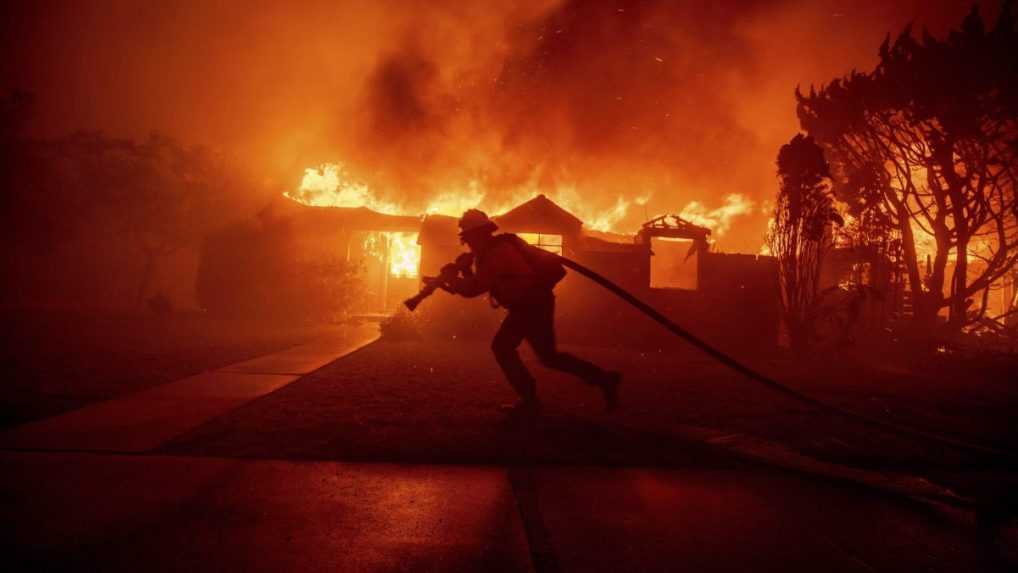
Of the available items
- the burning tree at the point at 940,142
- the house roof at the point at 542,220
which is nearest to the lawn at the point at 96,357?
the house roof at the point at 542,220

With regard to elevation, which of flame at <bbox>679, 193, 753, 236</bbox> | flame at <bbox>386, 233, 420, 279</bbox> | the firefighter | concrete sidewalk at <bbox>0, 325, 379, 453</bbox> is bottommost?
concrete sidewalk at <bbox>0, 325, 379, 453</bbox>

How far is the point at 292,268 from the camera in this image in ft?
55.6

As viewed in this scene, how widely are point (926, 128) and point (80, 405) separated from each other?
2069 centimetres

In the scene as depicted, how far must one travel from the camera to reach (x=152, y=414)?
394cm

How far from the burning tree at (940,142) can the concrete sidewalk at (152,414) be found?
60.7 feet

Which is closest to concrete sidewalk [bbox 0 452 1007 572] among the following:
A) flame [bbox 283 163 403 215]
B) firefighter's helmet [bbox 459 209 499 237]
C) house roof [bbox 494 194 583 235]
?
firefighter's helmet [bbox 459 209 499 237]

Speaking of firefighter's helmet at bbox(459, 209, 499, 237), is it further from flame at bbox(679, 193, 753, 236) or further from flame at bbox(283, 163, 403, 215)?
flame at bbox(679, 193, 753, 236)

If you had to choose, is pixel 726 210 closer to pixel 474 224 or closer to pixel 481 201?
pixel 481 201

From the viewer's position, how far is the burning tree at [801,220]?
434 inches

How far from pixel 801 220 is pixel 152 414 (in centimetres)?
1251

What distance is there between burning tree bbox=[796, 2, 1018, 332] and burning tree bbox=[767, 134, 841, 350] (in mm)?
6553

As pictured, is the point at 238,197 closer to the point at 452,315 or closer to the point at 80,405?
the point at 452,315

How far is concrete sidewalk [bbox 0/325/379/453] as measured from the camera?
10.3ft

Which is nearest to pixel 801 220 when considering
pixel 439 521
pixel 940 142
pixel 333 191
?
pixel 940 142
